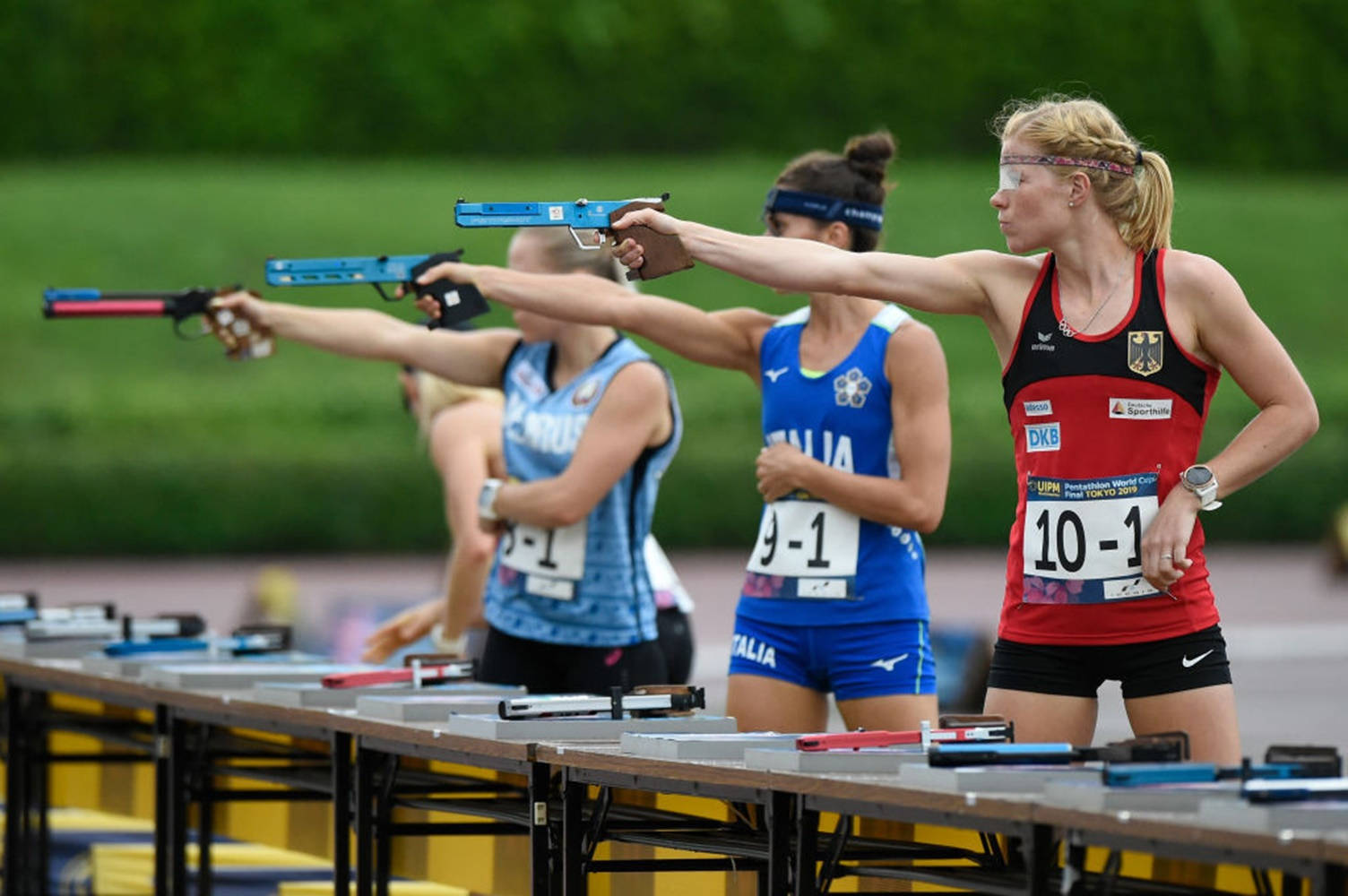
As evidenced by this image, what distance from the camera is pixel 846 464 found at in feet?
16.7

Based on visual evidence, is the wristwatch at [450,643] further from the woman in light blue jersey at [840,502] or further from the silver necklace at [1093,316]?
the silver necklace at [1093,316]

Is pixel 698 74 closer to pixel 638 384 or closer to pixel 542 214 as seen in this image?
pixel 638 384

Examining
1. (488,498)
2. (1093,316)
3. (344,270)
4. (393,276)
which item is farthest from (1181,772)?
(344,270)

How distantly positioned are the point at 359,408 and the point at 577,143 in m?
10.5

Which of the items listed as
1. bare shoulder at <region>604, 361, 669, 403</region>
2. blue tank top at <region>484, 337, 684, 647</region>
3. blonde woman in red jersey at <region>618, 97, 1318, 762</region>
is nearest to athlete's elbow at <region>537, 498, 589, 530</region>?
blue tank top at <region>484, 337, 684, 647</region>

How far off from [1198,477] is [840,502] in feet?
3.99

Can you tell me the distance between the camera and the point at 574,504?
5.59 m

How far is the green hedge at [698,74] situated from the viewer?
109 ft

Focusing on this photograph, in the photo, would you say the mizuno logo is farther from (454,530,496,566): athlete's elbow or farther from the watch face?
(454,530,496,566): athlete's elbow

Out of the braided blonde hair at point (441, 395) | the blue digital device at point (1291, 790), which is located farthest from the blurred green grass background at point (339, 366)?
the blue digital device at point (1291, 790)

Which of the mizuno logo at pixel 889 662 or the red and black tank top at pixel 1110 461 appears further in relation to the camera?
the mizuno logo at pixel 889 662

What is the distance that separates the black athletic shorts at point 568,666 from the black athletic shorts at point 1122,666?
5.91ft

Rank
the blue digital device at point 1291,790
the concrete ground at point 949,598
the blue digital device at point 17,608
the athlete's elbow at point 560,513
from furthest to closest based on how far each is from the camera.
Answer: the concrete ground at point 949,598
the blue digital device at point 17,608
the athlete's elbow at point 560,513
the blue digital device at point 1291,790

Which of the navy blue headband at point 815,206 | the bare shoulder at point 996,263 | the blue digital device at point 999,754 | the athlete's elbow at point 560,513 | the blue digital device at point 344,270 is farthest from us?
the blue digital device at point 344,270
